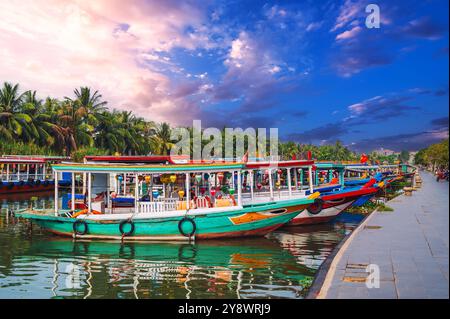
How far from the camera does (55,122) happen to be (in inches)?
2101

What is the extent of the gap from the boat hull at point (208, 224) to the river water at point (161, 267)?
34cm

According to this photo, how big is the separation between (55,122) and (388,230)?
49.1m

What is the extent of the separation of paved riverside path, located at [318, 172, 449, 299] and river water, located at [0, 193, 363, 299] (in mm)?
1355

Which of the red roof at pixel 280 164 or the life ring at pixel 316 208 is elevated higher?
the red roof at pixel 280 164

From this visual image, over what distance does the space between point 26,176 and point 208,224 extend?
103 ft

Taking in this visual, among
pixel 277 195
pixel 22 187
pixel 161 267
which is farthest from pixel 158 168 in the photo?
pixel 22 187

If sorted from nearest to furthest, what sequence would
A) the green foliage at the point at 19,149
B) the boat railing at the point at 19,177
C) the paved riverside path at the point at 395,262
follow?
the paved riverside path at the point at 395,262 < the boat railing at the point at 19,177 < the green foliage at the point at 19,149

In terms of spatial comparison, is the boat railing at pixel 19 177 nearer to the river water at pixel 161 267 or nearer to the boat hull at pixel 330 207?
the river water at pixel 161 267

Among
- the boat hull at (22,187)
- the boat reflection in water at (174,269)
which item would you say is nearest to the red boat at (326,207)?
the boat reflection in water at (174,269)

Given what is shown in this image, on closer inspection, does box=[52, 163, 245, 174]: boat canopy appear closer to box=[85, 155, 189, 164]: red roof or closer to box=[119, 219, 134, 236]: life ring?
box=[119, 219, 134, 236]: life ring

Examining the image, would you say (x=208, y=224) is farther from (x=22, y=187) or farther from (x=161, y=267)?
(x=22, y=187)

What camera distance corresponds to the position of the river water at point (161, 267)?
973 cm

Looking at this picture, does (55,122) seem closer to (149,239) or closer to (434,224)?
(149,239)
